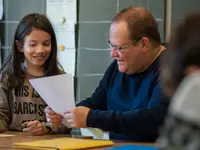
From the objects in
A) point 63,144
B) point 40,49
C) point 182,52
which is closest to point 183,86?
point 182,52

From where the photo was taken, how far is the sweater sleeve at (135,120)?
4.88 feet

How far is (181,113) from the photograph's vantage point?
1.32 ft

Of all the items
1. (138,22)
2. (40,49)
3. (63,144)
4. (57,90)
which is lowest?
(63,144)

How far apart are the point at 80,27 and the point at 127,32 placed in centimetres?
109

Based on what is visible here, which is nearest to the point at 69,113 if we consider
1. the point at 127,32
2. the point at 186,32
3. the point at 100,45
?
the point at 127,32

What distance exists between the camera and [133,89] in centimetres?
167

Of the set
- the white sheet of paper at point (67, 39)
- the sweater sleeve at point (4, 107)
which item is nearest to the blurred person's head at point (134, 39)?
the sweater sleeve at point (4, 107)

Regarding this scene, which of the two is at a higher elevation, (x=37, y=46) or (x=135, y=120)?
(x=37, y=46)

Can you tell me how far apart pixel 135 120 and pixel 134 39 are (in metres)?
0.32

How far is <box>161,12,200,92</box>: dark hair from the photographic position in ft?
1.43

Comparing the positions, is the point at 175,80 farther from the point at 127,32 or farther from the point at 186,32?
the point at 127,32

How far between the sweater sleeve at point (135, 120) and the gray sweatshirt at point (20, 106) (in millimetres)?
476

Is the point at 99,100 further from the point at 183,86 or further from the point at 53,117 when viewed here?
the point at 183,86

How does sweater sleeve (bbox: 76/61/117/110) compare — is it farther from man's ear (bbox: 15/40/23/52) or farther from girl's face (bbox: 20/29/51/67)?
man's ear (bbox: 15/40/23/52)
